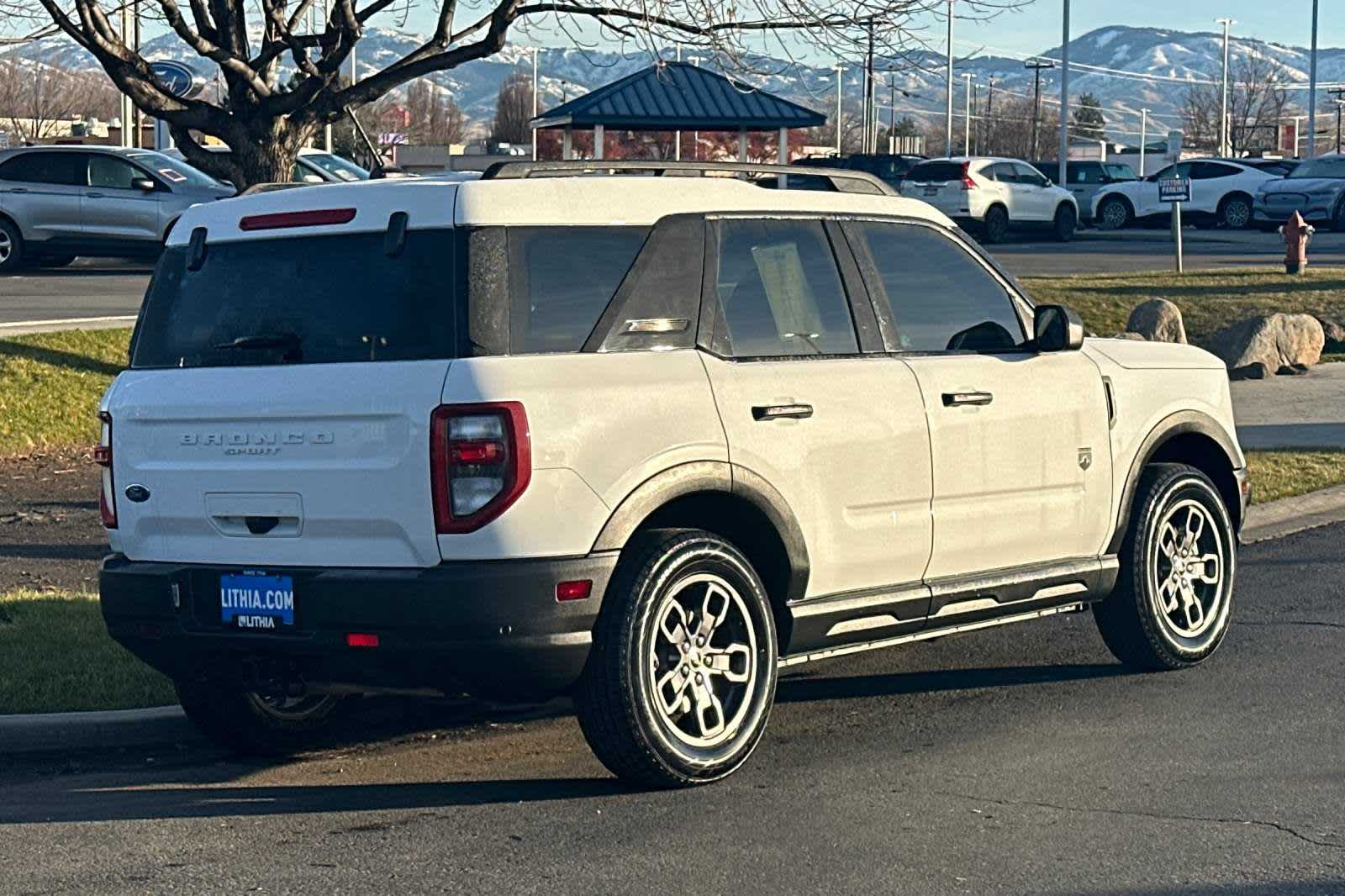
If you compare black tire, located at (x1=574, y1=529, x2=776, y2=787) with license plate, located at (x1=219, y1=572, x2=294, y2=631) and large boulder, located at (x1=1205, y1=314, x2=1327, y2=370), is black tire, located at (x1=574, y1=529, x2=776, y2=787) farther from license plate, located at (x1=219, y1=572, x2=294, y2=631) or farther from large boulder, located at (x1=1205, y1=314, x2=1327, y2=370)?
large boulder, located at (x1=1205, y1=314, x2=1327, y2=370)

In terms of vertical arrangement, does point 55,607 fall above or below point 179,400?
below

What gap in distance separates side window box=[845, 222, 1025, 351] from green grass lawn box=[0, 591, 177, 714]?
3126 millimetres

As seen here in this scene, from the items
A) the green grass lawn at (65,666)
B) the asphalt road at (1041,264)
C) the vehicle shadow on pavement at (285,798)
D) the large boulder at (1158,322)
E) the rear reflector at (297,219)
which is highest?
the rear reflector at (297,219)

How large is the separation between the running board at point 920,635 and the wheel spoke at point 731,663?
0.28m

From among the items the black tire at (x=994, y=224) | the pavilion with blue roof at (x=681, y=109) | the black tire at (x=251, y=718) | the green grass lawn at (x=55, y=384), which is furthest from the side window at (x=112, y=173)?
the black tire at (x=251, y=718)

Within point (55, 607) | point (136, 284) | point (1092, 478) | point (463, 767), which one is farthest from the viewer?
point (136, 284)

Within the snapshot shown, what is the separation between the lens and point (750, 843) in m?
5.72

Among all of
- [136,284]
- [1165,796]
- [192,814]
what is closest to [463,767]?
[192,814]

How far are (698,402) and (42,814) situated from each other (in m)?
2.46

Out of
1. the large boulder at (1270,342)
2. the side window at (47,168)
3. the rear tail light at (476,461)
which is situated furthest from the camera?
the side window at (47,168)

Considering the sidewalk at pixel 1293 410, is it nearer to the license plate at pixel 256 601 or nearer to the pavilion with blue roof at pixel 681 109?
the license plate at pixel 256 601

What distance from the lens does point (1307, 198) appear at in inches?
1671

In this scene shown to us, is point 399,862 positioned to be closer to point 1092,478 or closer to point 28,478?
point 1092,478

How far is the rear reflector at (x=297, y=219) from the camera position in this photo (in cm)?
629
